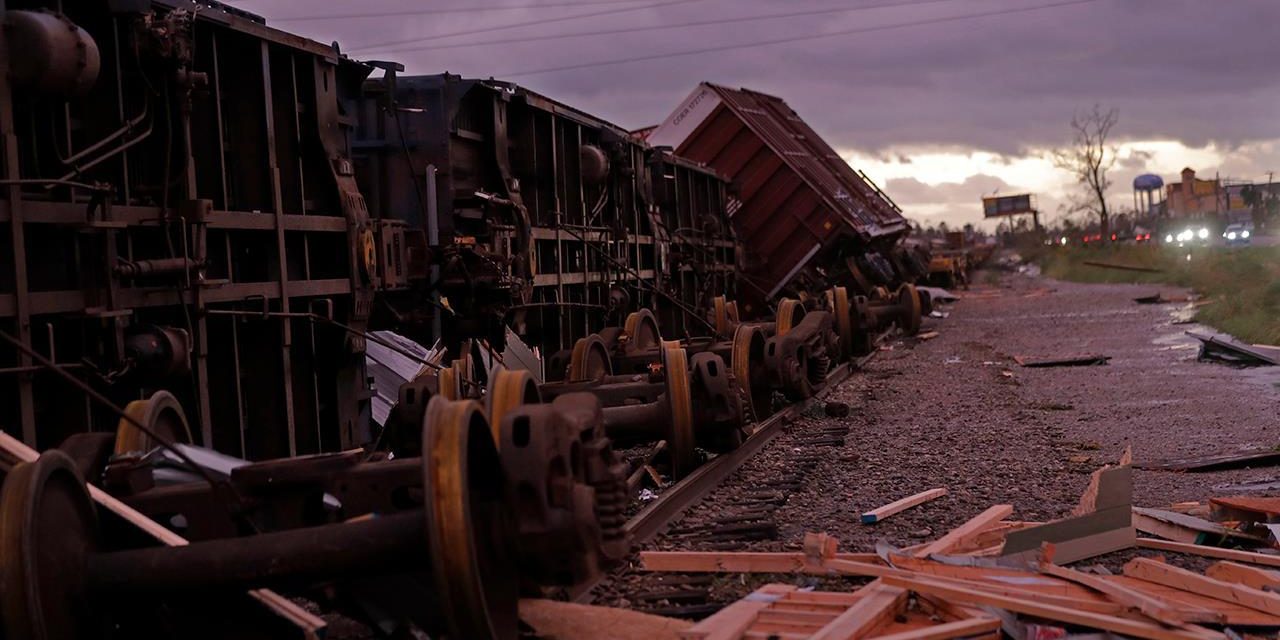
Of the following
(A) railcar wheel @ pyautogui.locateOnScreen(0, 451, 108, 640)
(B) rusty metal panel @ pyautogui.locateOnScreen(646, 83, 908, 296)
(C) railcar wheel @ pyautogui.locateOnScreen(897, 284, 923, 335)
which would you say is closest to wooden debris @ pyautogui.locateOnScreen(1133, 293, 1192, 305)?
(C) railcar wheel @ pyautogui.locateOnScreen(897, 284, 923, 335)

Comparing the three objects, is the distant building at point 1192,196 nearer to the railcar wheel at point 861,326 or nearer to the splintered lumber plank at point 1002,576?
the railcar wheel at point 861,326

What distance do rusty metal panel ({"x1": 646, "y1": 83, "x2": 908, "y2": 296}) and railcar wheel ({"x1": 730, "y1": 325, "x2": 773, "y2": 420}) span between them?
10.6 meters

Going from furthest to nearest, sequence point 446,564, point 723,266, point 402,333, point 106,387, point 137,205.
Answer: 1. point 723,266
2. point 402,333
3. point 137,205
4. point 106,387
5. point 446,564

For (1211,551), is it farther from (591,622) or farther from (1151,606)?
(591,622)

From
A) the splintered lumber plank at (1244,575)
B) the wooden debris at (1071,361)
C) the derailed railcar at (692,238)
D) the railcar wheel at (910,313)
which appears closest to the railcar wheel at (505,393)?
the splintered lumber plank at (1244,575)

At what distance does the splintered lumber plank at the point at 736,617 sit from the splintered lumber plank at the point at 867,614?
29cm

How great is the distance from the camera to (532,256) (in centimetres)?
1096

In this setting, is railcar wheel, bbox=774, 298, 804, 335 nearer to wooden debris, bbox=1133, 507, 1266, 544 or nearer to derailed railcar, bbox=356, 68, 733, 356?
derailed railcar, bbox=356, 68, 733, 356

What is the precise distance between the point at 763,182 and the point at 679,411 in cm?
1439

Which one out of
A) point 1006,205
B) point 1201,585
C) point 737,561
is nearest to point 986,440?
point 737,561

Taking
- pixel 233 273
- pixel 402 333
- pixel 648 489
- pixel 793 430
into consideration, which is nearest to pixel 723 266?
pixel 793 430

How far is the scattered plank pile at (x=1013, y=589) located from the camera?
4.68 m

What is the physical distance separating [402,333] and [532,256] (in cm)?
157

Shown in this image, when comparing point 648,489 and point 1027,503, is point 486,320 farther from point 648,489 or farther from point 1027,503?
point 1027,503
